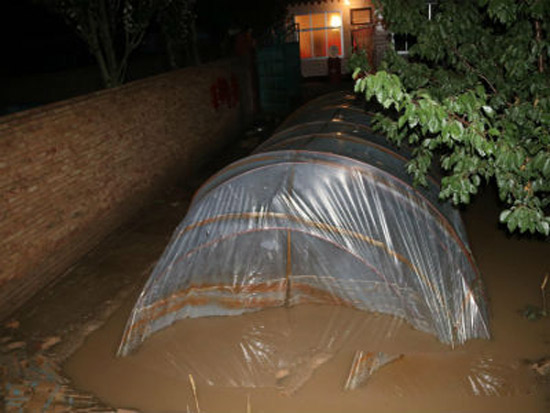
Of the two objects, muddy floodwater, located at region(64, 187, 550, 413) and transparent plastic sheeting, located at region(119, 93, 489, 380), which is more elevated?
transparent plastic sheeting, located at region(119, 93, 489, 380)

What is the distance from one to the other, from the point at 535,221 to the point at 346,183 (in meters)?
2.11

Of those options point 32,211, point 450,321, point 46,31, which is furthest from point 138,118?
point 46,31

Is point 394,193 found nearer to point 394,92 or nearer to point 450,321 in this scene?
point 450,321

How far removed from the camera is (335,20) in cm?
2055

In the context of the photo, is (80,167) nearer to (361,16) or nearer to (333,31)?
(333,31)

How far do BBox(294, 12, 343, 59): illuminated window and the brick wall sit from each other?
34.0ft

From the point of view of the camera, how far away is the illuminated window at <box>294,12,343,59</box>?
2059 cm

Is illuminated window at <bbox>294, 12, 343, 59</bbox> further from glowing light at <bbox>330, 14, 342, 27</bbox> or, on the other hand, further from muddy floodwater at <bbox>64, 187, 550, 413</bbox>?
muddy floodwater at <bbox>64, 187, 550, 413</bbox>

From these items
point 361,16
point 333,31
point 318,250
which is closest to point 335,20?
point 333,31

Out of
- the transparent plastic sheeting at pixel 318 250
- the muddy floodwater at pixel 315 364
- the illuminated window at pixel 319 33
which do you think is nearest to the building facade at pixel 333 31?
the illuminated window at pixel 319 33

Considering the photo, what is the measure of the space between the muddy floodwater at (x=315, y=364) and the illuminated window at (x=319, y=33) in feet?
54.2

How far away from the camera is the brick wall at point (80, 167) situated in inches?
254

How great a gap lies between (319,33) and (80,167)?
1553cm

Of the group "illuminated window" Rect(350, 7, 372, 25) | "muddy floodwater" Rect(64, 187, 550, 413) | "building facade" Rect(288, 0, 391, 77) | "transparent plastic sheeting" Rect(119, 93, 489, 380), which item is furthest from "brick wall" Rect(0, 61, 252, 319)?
"illuminated window" Rect(350, 7, 372, 25)
